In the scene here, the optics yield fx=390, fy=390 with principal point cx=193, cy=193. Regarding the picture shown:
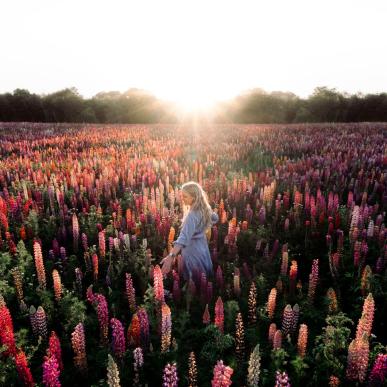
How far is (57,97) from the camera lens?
6041cm

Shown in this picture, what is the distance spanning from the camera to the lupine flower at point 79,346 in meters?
2.63

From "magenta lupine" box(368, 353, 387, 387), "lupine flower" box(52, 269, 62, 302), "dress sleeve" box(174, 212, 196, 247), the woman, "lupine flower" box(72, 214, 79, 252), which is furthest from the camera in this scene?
"lupine flower" box(72, 214, 79, 252)

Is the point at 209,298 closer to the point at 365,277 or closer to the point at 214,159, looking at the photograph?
the point at 365,277

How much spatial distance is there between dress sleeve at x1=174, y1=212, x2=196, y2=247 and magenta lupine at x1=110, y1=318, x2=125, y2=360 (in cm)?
157

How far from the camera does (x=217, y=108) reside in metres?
59.4

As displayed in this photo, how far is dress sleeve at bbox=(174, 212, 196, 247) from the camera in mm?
4145

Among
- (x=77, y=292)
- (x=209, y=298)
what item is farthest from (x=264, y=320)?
(x=77, y=292)

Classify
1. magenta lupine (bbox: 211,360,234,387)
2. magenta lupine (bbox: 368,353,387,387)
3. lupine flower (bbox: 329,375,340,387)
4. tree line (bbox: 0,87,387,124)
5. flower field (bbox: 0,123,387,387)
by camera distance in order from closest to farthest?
magenta lupine (bbox: 211,360,234,387)
magenta lupine (bbox: 368,353,387,387)
lupine flower (bbox: 329,375,340,387)
flower field (bbox: 0,123,387,387)
tree line (bbox: 0,87,387,124)

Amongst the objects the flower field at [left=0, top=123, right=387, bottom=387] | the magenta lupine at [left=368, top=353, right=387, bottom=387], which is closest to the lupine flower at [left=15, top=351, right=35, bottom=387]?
the flower field at [left=0, top=123, right=387, bottom=387]

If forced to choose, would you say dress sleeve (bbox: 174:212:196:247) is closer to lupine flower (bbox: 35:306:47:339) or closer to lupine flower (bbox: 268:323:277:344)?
lupine flower (bbox: 268:323:277:344)

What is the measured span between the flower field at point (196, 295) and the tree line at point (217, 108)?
44358 millimetres

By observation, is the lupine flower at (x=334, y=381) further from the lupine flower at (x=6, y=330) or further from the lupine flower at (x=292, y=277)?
the lupine flower at (x=6, y=330)

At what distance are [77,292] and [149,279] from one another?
753 millimetres

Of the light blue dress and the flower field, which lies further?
the light blue dress
